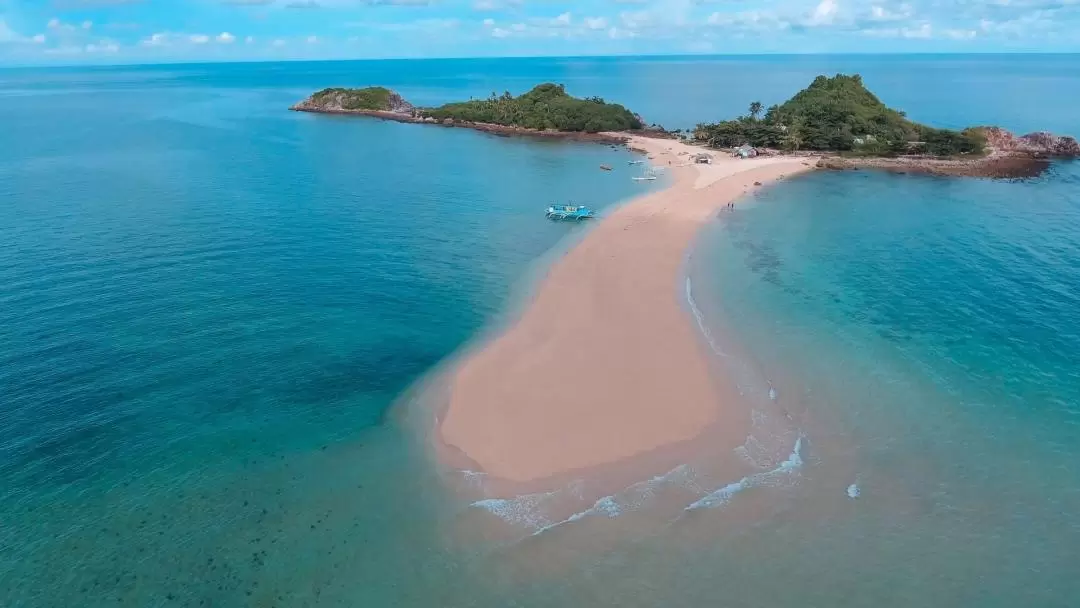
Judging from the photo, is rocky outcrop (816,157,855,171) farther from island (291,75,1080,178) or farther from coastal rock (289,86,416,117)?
coastal rock (289,86,416,117)

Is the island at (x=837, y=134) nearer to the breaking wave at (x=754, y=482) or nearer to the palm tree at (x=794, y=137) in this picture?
the palm tree at (x=794, y=137)

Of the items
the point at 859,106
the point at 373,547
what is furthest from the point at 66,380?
the point at 859,106

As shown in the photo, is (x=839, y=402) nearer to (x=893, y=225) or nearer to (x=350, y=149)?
(x=893, y=225)

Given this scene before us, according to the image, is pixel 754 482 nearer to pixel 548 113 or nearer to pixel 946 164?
pixel 946 164

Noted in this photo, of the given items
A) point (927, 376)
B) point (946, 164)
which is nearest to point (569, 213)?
point (927, 376)

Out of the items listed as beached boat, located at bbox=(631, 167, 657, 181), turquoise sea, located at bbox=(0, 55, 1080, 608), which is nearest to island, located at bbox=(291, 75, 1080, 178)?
beached boat, located at bbox=(631, 167, 657, 181)
